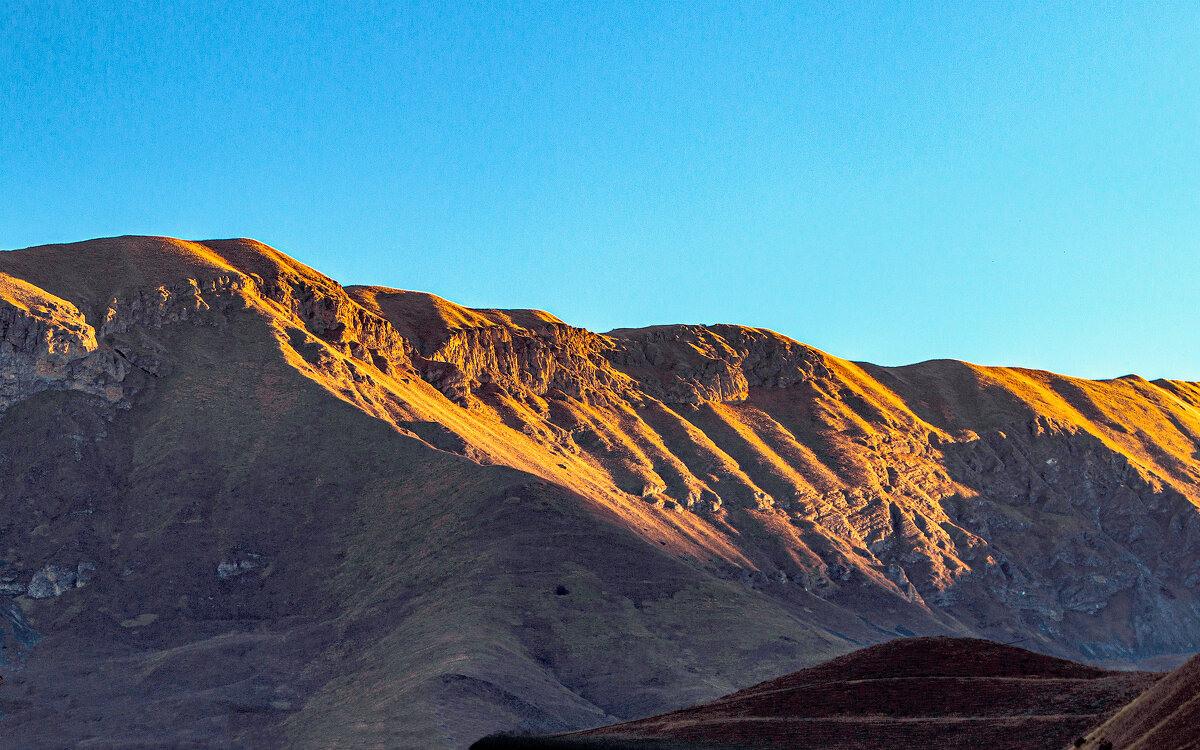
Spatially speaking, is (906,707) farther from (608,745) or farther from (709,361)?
(709,361)

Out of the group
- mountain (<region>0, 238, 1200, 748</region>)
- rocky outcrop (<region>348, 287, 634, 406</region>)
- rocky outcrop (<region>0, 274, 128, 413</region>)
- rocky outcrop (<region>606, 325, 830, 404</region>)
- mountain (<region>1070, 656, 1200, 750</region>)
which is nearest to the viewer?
mountain (<region>1070, 656, 1200, 750</region>)

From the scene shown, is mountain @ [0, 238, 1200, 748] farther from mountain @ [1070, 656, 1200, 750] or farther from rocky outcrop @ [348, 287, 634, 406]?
mountain @ [1070, 656, 1200, 750]

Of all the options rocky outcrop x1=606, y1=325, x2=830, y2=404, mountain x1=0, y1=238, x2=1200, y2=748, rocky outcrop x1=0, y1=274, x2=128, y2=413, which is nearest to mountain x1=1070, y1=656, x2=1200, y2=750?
mountain x1=0, y1=238, x2=1200, y2=748

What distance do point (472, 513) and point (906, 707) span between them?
38065 mm

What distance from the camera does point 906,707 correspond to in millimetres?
24203

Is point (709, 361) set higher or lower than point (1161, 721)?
higher

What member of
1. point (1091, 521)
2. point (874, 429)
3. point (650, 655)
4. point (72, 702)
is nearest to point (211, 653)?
point (72, 702)

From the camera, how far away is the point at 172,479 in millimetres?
66500

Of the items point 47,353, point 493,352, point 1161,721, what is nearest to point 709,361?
point 493,352

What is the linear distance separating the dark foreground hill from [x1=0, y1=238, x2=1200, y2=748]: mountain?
1343cm

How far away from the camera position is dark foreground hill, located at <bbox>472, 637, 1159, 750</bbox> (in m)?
21.9

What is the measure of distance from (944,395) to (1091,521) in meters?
22.7

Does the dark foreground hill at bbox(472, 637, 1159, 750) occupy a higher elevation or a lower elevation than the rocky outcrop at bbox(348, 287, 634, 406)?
lower

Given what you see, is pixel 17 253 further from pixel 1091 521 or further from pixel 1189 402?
pixel 1189 402
